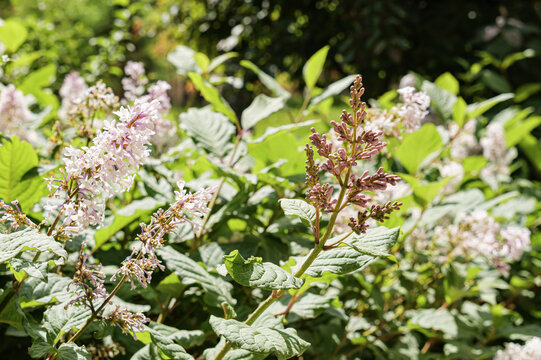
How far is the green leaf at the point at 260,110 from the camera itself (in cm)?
137

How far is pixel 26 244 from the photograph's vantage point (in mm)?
706

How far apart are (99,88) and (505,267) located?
1.34m

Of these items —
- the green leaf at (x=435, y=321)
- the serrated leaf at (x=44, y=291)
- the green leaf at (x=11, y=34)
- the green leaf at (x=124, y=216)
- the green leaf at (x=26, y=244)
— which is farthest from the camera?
the green leaf at (x=11, y=34)

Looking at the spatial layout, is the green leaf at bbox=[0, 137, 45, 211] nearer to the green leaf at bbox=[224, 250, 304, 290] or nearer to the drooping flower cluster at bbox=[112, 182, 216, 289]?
the drooping flower cluster at bbox=[112, 182, 216, 289]

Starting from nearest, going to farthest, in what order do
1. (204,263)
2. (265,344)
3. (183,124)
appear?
(265,344) < (204,263) < (183,124)

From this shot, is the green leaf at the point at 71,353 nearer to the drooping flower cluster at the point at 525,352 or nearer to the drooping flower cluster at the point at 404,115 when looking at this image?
the drooping flower cluster at the point at 404,115

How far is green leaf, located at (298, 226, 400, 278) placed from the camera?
0.79 metres

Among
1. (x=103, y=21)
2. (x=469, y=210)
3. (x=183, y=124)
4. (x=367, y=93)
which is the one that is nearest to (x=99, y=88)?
(x=183, y=124)

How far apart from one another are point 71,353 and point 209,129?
706 millimetres

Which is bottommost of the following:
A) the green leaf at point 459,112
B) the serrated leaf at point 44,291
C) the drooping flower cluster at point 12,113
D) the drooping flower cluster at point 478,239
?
the drooping flower cluster at point 478,239

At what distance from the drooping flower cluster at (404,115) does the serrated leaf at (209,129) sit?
39 cm

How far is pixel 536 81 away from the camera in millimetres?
4129

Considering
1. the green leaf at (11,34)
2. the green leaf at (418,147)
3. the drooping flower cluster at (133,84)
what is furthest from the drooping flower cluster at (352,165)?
the green leaf at (11,34)

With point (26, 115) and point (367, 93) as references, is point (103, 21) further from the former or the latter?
point (26, 115)
